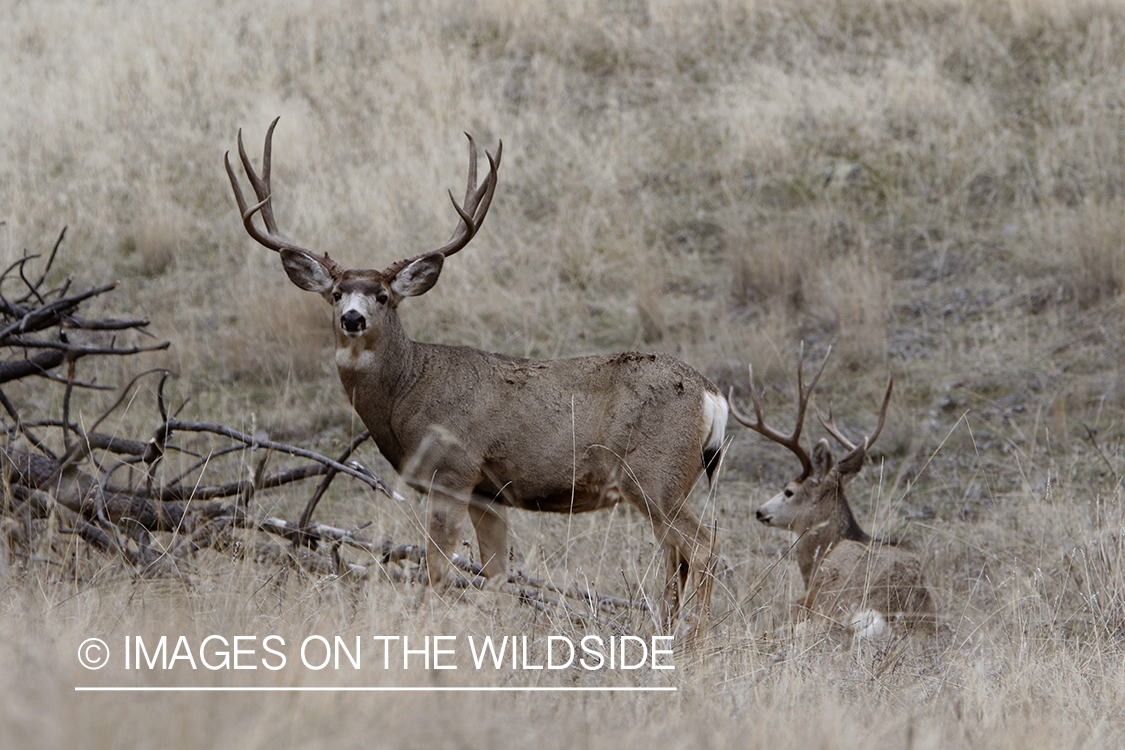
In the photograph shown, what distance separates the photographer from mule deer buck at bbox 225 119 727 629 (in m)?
5.36

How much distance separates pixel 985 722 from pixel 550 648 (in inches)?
55.3

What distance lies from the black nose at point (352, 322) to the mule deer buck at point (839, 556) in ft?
6.93

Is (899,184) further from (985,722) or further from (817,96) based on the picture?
(985,722)

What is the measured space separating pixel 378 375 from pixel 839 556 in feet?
8.20

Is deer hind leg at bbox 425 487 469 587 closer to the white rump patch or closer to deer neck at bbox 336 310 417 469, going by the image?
deer neck at bbox 336 310 417 469

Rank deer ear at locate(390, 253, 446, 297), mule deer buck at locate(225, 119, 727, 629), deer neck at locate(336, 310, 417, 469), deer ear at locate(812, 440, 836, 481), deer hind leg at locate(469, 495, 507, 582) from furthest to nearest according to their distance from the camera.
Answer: deer ear at locate(812, 440, 836, 481)
deer hind leg at locate(469, 495, 507, 582)
deer ear at locate(390, 253, 446, 297)
deer neck at locate(336, 310, 417, 469)
mule deer buck at locate(225, 119, 727, 629)

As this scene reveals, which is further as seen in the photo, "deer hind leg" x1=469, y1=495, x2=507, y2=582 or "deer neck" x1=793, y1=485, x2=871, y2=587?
"deer neck" x1=793, y1=485, x2=871, y2=587

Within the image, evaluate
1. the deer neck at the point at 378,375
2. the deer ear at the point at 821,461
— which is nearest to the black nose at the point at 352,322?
the deer neck at the point at 378,375

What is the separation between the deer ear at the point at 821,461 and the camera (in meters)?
6.72

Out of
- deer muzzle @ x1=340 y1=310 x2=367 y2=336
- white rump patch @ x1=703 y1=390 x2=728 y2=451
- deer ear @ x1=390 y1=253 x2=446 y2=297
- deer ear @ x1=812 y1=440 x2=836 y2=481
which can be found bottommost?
white rump patch @ x1=703 y1=390 x2=728 y2=451

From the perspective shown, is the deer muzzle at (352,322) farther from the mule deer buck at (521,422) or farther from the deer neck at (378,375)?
the deer neck at (378,375)

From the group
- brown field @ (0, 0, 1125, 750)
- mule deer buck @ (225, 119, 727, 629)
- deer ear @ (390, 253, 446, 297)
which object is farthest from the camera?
deer ear @ (390, 253, 446, 297)

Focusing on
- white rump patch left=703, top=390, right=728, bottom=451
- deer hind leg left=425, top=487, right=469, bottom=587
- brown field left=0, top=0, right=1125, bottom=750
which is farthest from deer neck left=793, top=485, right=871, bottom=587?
deer hind leg left=425, top=487, right=469, bottom=587

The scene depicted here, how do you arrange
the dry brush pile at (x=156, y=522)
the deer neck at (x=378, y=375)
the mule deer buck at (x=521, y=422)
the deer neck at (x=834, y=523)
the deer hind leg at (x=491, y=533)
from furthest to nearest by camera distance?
the deer neck at (x=834, y=523), the deer hind leg at (x=491, y=533), the deer neck at (x=378, y=375), the mule deer buck at (x=521, y=422), the dry brush pile at (x=156, y=522)
